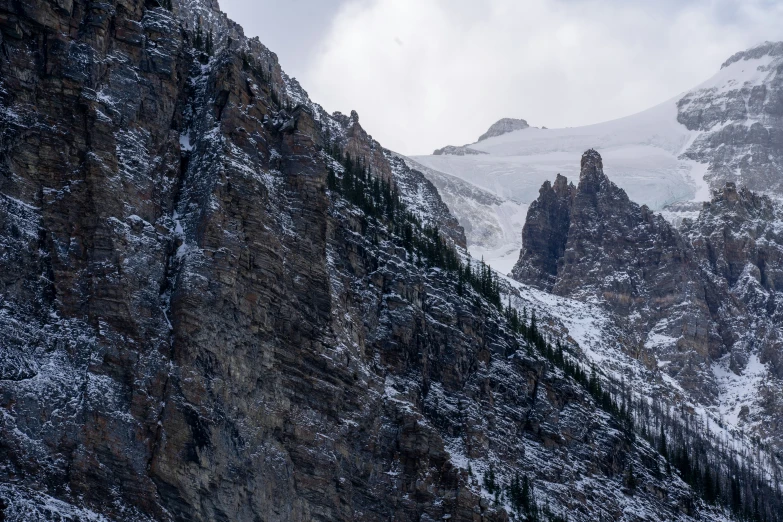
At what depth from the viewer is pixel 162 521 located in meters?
85.9

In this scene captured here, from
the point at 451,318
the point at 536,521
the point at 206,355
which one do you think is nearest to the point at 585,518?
the point at 536,521

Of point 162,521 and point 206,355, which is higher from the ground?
point 206,355

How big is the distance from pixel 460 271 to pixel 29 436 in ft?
256

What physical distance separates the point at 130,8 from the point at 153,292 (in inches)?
1102

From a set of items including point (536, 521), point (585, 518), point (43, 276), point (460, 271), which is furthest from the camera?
point (460, 271)

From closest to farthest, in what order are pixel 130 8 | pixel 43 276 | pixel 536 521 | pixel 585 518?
pixel 43 276
pixel 130 8
pixel 536 521
pixel 585 518

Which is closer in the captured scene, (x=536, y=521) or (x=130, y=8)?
(x=130, y=8)

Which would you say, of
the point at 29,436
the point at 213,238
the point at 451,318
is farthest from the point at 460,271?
the point at 29,436

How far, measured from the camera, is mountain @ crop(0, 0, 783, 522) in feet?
→ 282

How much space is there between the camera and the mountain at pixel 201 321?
8594 centimetres

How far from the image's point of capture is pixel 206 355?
3671 inches

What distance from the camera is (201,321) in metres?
93.9

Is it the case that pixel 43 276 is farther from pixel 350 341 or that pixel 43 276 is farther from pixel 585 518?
pixel 585 518

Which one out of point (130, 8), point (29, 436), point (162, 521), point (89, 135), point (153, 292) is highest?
point (130, 8)
